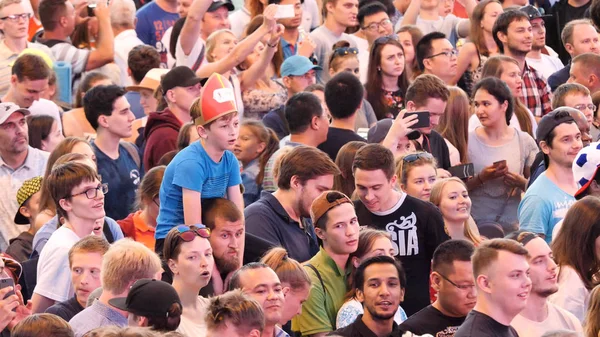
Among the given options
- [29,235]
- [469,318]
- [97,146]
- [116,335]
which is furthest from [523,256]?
[97,146]

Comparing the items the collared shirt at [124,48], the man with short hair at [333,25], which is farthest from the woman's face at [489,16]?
the collared shirt at [124,48]

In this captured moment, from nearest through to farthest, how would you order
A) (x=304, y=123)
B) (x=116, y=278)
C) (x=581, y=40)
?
(x=116, y=278) → (x=304, y=123) → (x=581, y=40)

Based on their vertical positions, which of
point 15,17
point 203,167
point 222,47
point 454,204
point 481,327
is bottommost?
point 454,204

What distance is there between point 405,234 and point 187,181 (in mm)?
1393

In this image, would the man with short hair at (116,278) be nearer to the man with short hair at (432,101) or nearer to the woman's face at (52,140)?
the woman's face at (52,140)

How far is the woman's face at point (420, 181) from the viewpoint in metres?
9.11

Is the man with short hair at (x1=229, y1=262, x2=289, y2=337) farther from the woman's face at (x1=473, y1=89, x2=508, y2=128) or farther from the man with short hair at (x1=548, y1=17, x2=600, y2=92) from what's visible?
the man with short hair at (x1=548, y1=17, x2=600, y2=92)

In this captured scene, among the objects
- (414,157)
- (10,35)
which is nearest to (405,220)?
(414,157)

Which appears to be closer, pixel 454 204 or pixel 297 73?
pixel 454 204

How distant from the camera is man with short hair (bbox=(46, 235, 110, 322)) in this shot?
742 centimetres

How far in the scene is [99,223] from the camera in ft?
26.7

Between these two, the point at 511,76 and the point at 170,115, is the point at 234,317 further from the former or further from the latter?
the point at 511,76

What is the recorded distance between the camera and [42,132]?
10.3 m

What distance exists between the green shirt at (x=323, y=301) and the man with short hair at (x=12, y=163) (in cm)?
256
